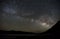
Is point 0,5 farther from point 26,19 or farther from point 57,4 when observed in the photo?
point 57,4

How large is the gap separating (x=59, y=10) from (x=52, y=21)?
0.57 feet

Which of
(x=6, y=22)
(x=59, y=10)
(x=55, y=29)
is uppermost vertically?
(x=59, y=10)

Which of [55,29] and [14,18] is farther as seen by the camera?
[14,18]

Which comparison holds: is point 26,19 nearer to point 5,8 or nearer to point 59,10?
point 5,8

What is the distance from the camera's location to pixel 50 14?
1491 millimetres

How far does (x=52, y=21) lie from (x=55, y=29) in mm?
149

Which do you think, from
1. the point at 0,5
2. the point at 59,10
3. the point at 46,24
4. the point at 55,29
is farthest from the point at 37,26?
the point at 0,5

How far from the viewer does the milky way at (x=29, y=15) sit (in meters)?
1.43

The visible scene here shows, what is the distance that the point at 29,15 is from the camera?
4.83 ft

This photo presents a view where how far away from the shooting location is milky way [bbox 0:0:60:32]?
1.43 m

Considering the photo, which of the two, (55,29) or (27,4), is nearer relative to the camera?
(55,29)

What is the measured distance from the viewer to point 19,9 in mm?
1463

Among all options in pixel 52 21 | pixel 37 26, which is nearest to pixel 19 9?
pixel 37 26

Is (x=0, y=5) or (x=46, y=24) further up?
(x=0, y=5)
